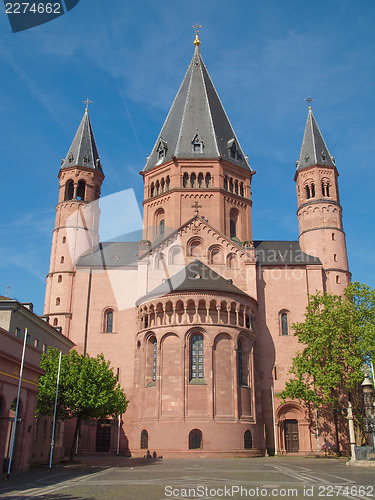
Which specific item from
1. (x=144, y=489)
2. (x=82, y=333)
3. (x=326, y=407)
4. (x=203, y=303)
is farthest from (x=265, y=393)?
(x=144, y=489)

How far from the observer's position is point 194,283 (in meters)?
43.1

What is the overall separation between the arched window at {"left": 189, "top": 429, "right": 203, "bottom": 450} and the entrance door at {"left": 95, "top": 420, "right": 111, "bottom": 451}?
10943 mm

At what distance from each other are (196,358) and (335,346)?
11.5 m

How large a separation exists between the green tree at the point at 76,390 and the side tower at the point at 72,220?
15666 mm

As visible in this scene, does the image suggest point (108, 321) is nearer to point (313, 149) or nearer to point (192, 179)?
point (192, 179)

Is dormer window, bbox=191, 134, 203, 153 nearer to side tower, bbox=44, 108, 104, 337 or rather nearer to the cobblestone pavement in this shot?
side tower, bbox=44, 108, 104, 337

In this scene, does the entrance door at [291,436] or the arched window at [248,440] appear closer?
the arched window at [248,440]

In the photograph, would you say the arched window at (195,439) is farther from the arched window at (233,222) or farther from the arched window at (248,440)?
the arched window at (233,222)

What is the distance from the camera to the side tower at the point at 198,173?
55.1 metres

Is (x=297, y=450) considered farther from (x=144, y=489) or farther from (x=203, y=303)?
(x=144, y=489)

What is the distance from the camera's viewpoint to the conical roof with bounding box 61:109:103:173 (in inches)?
2340

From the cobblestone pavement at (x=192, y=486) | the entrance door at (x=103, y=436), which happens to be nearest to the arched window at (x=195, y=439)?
the entrance door at (x=103, y=436)

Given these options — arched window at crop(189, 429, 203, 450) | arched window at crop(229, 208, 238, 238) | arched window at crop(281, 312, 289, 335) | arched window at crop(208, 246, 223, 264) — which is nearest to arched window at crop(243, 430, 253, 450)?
arched window at crop(189, 429, 203, 450)

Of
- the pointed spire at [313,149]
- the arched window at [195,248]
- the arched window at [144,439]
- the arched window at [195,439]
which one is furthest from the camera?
the pointed spire at [313,149]
